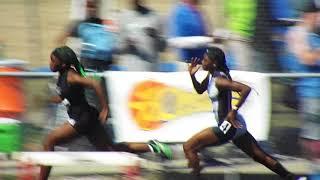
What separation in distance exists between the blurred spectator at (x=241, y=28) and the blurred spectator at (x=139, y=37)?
2.62ft

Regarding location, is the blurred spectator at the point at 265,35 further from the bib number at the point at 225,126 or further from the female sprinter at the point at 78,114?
the female sprinter at the point at 78,114

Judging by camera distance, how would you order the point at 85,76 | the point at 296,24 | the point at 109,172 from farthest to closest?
1. the point at 296,24
2. the point at 85,76
3. the point at 109,172

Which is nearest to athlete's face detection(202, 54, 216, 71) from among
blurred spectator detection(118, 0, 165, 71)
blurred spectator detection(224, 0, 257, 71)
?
blurred spectator detection(224, 0, 257, 71)

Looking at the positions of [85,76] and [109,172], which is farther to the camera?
[85,76]

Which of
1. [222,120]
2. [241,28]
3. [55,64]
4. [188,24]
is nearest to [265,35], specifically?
[241,28]

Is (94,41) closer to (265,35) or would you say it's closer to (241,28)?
(241,28)

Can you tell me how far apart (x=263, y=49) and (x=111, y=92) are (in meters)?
1.74

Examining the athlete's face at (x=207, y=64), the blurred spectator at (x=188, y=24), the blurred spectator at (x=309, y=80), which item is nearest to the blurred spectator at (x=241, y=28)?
the blurred spectator at (x=188, y=24)

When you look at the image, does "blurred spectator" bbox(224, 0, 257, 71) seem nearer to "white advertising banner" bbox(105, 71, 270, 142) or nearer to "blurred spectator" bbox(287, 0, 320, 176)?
"blurred spectator" bbox(287, 0, 320, 176)

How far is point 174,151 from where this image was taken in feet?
28.7

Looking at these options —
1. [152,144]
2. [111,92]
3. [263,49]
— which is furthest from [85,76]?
[263,49]

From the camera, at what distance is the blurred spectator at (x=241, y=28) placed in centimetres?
955

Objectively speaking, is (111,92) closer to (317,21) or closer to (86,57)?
(86,57)

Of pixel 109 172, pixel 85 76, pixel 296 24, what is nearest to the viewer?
pixel 109 172
